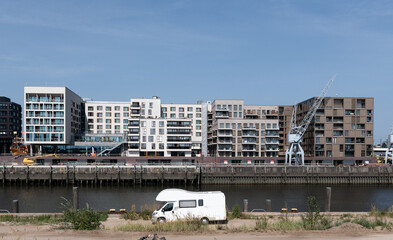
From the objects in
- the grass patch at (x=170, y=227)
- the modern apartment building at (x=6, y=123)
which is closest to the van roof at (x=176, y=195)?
the grass patch at (x=170, y=227)

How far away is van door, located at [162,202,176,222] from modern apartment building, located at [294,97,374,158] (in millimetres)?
98822

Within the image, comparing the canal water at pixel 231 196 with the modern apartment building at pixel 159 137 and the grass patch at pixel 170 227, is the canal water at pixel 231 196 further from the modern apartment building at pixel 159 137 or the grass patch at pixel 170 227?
the modern apartment building at pixel 159 137

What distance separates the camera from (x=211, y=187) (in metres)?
69.6

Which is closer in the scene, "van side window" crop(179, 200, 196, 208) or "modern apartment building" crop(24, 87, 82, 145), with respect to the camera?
"van side window" crop(179, 200, 196, 208)

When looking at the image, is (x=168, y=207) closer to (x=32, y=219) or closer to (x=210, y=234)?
(x=210, y=234)

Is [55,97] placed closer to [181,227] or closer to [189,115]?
[189,115]

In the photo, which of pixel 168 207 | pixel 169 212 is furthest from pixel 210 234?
pixel 168 207

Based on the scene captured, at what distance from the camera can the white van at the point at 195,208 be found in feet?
84.0

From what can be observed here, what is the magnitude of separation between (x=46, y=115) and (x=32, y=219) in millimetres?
93285

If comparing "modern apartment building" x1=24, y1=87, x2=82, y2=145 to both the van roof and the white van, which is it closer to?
the van roof

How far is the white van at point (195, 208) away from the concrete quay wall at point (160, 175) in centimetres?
4727

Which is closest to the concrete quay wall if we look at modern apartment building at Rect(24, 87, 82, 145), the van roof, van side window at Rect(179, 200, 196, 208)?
modern apartment building at Rect(24, 87, 82, 145)

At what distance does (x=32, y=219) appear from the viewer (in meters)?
27.2

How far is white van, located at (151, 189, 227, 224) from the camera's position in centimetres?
2559
